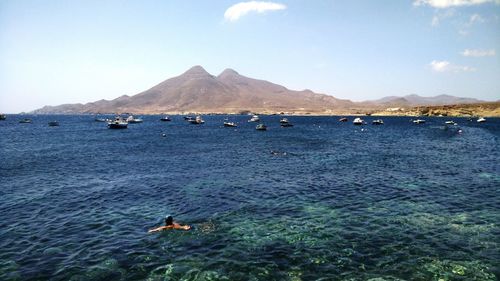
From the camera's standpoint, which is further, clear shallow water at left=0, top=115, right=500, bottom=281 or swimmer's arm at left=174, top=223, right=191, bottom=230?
swimmer's arm at left=174, top=223, right=191, bottom=230

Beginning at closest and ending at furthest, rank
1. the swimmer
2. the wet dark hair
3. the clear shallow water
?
the clear shallow water, the swimmer, the wet dark hair

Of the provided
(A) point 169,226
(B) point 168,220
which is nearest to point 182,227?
(A) point 169,226

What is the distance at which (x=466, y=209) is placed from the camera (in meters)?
28.6

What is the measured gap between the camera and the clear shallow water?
62.4ft

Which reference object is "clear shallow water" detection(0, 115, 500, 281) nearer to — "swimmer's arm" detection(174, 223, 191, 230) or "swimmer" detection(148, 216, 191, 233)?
"swimmer" detection(148, 216, 191, 233)

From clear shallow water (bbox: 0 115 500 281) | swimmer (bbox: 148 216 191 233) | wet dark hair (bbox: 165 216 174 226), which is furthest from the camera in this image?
wet dark hair (bbox: 165 216 174 226)

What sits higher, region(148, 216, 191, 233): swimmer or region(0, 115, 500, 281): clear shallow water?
region(148, 216, 191, 233): swimmer

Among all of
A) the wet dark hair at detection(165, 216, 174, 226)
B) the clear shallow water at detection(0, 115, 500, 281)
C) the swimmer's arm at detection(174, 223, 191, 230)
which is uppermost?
the wet dark hair at detection(165, 216, 174, 226)

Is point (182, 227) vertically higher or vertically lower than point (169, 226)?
lower

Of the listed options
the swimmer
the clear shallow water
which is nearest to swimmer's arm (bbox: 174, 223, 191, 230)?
the swimmer

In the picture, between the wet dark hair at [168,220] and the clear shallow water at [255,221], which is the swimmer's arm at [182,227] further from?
the clear shallow water at [255,221]

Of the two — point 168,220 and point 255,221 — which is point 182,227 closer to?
point 168,220

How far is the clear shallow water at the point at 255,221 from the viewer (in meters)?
19.0

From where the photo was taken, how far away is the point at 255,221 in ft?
86.9
